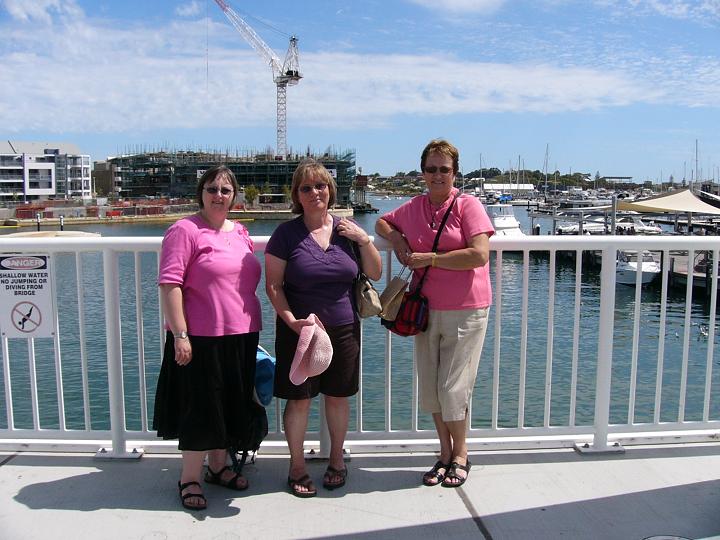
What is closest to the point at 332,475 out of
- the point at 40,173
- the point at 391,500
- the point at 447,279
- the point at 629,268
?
the point at 391,500

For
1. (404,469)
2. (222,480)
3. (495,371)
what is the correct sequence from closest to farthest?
1. (222,480)
2. (404,469)
3. (495,371)

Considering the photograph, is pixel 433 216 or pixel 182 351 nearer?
pixel 182 351

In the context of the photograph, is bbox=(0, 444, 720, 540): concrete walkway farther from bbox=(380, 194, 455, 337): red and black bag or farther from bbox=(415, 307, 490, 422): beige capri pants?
bbox=(380, 194, 455, 337): red and black bag

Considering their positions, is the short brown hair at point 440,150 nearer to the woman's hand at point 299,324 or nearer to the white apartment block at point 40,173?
the woman's hand at point 299,324

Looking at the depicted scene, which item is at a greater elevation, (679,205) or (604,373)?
(604,373)

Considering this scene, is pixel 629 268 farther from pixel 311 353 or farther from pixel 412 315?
pixel 311 353

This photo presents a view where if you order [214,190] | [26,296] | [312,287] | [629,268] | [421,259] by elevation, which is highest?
[214,190]

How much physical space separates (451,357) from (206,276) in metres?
1.19

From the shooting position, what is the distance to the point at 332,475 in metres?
3.14

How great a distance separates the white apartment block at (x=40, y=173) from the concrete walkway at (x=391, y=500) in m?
131

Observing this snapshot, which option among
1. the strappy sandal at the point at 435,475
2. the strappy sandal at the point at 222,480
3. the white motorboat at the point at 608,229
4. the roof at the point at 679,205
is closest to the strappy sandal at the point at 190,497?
the strappy sandal at the point at 222,480

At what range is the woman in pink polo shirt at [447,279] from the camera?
2.97 metres

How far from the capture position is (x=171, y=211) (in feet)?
344

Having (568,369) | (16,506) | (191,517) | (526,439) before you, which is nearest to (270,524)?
(191,517)
